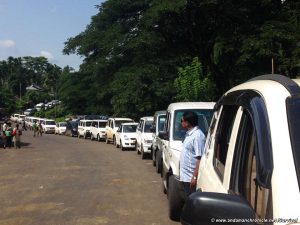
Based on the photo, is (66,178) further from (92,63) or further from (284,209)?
(92,63)

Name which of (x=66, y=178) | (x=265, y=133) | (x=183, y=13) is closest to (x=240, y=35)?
(x=183, y=13)

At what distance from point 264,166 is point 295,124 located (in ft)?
0.82

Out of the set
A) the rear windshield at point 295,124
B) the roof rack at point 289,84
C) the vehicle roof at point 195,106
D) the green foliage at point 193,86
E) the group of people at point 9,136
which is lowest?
the group of people at point 9,136

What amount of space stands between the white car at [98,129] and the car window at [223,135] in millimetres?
33211

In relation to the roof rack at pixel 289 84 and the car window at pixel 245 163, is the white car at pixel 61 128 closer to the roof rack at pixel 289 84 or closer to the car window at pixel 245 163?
the car window at pixel 245 163

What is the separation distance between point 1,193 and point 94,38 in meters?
26.4

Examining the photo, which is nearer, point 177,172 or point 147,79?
point 177,172

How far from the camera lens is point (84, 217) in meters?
8.33

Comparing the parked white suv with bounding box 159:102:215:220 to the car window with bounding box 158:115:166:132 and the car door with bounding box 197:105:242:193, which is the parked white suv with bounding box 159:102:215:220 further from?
the car window with bounding box 158:115:166:132

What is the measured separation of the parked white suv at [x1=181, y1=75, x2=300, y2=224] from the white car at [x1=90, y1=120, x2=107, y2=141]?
34291 mm

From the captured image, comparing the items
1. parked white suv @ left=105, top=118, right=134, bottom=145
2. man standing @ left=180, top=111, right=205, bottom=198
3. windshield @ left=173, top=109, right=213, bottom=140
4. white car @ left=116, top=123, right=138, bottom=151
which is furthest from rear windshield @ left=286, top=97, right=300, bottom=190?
parked white suv @ left=105, top=118, right=134, bottom=145

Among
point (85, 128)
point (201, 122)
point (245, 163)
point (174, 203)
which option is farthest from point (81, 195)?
point (85, 128)

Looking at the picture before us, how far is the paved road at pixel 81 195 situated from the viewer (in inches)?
328

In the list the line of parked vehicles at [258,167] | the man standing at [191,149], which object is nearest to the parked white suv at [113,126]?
the man standing at [191,149]
